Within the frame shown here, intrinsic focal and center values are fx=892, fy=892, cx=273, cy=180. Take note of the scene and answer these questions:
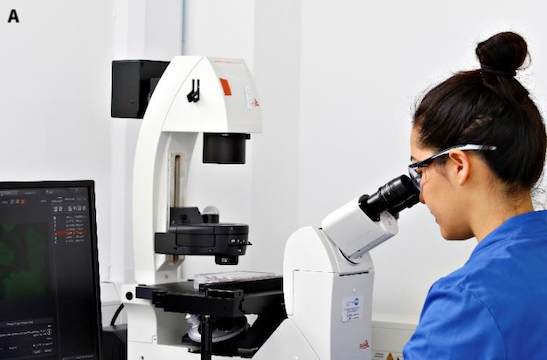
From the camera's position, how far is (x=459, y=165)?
1164 mm

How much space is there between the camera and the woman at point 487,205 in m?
1.03

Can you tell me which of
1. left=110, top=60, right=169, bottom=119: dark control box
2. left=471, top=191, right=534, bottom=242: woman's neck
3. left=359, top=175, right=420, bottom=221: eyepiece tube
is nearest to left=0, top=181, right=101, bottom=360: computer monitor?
left=110, top=60, right=169, bottom=119: dark control box

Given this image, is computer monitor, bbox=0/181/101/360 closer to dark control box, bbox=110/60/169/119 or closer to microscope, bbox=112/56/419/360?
microscope, bbox=112/56/419/360

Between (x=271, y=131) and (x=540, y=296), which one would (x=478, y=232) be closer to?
(x=540, y=296)

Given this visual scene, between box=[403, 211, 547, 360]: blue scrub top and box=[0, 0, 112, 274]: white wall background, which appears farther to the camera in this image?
box=[0, 0, 112, 274]: white wall background

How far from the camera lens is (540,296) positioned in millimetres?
1047

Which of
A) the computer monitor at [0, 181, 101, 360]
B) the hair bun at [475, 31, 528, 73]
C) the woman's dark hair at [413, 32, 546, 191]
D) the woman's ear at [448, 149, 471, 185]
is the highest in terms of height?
the hair bun at [475, 31, 528, 73]

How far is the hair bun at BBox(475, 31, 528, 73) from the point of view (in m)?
1.20

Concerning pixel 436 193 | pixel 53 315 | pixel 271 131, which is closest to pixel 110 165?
pixel 271 131

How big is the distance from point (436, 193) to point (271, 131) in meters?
1.39

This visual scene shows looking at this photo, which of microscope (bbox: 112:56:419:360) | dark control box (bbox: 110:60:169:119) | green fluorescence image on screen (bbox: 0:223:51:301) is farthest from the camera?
dark control box (bbox: 110:60:169:119)

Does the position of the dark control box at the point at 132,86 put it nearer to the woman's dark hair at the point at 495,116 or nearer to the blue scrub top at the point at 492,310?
the woman's dark hair at the point at 495,116

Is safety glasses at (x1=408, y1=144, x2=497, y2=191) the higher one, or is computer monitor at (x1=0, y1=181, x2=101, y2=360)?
safety glasses at (x1=408, y1=144, x2=497, y2=191)

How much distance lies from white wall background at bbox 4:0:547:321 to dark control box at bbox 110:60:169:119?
37cm
